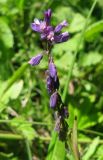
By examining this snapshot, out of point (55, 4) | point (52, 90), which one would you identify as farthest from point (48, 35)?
point (55, 4)

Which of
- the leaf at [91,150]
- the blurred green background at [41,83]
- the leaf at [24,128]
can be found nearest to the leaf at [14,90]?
the blurred green background at [41,83]

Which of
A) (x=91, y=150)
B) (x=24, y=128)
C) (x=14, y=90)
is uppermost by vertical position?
(x=14, y=90)

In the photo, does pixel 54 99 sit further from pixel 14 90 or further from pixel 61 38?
pixel 14 90

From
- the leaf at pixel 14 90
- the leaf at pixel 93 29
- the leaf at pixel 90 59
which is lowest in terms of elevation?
the leaf at pixel 90 59

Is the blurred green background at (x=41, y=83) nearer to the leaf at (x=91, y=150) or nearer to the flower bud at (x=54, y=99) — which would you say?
the leaf at (x=91, y=150)

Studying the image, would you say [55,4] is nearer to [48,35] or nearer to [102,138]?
[102,138]

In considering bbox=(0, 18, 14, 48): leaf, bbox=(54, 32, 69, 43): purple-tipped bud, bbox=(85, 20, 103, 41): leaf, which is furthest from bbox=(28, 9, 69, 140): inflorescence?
bbox=(0, 18, 14, 48): leaf

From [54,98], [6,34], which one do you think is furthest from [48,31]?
[6,34]
